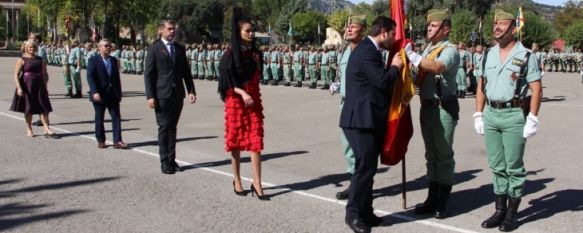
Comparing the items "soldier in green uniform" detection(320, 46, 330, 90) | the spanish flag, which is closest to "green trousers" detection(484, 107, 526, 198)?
the spanish flag

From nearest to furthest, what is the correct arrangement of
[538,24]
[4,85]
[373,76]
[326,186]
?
[373,76], [326,186], [4,85], [538,24]

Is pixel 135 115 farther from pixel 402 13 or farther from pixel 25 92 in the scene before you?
pixel 402 13

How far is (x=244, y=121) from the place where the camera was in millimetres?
6922

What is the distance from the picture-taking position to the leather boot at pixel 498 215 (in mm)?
5809

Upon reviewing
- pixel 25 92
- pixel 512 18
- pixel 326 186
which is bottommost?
pixel 326 186

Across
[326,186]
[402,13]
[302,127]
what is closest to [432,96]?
[402,13]

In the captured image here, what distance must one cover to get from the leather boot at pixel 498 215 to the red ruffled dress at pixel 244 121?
8.07 ft

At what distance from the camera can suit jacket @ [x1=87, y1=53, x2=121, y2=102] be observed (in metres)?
10.1

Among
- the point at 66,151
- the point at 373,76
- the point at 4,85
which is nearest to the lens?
the point at 373,76

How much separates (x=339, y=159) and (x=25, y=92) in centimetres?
592

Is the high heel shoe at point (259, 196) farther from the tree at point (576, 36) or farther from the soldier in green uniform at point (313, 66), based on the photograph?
the tree at point (576, 36)

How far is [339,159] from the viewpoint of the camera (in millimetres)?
9266

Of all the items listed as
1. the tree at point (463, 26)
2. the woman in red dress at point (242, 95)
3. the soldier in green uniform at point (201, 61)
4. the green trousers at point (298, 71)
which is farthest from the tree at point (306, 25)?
the woman in red dress at point (242, 95)

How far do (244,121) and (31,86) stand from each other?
6.07 metres
